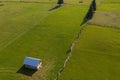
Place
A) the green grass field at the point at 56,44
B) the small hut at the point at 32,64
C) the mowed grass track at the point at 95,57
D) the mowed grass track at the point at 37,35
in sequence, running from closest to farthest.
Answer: the mowed grass track at the point at 95,57
the green grass field at the point at 56,44
the small hut at the point at 32,64
the mowed grass track at the point at 37,35

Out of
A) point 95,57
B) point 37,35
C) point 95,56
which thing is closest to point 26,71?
point 95,57

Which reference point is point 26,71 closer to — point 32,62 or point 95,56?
point 32,62

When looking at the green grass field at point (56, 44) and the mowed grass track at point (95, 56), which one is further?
the green grass field at point (56, 44)

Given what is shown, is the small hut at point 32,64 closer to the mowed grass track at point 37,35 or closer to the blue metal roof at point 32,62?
the blue metal roof at point 32,62

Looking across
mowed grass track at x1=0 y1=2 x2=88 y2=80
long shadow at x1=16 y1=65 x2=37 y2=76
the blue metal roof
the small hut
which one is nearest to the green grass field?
mowed grass track at x1=0 y1=2 x2=88 y2=80

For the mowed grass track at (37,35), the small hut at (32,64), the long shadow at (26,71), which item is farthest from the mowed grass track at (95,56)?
the long shadow at (26,71)

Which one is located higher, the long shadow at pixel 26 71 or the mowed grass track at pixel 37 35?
the mowed grass track at pixel 37 35

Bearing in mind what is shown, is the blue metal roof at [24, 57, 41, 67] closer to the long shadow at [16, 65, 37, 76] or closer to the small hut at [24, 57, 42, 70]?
the small hut at [24, 57, 42, 70]
